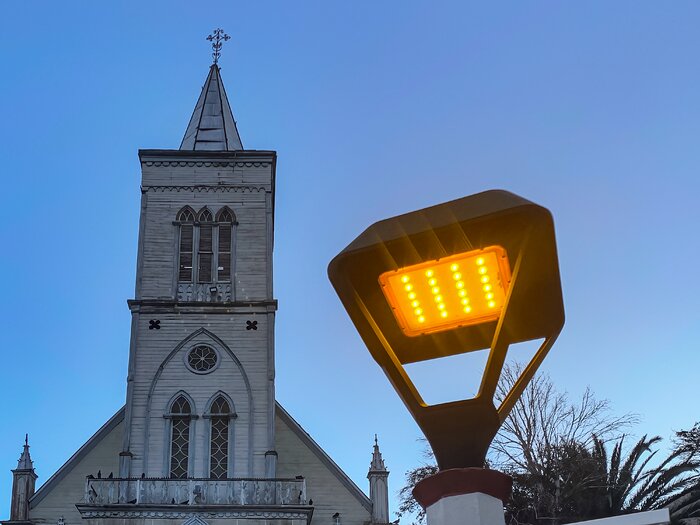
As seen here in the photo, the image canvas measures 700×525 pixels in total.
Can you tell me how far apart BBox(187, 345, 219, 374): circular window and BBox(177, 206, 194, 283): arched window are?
262 centimetres

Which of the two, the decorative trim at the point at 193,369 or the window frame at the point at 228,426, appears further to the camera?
the decorative trim at the point at 193,369

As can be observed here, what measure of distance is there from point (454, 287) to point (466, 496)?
0.85 metres

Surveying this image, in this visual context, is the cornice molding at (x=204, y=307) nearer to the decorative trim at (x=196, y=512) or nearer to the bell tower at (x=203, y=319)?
the bell tower at (x=203, y=319)

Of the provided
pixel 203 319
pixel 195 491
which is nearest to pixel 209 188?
pixel 203 319

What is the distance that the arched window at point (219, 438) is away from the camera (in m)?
31.0

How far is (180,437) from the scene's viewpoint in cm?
3152

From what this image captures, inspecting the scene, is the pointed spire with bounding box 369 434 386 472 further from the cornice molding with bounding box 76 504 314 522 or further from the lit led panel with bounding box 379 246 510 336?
the lit led panel with bounding box 379 246 510 336

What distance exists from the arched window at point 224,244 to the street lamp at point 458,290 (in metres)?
30.2

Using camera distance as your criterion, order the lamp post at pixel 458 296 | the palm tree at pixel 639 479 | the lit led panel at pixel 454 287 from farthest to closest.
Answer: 1. the palm tree at pixel 639 479
2. the lit led panel at pixel 454 287
3. the lamp post at pixel 458 296

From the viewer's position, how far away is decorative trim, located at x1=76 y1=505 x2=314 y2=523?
28.3 meters

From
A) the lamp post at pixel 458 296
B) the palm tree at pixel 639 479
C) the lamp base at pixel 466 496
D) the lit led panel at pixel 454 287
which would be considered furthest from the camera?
the palm tree at pixel 639 479

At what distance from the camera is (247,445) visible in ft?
103

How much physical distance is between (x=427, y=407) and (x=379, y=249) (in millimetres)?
657

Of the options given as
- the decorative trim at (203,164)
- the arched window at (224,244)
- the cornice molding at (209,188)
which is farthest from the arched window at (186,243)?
the decorative trim at (203,164)
